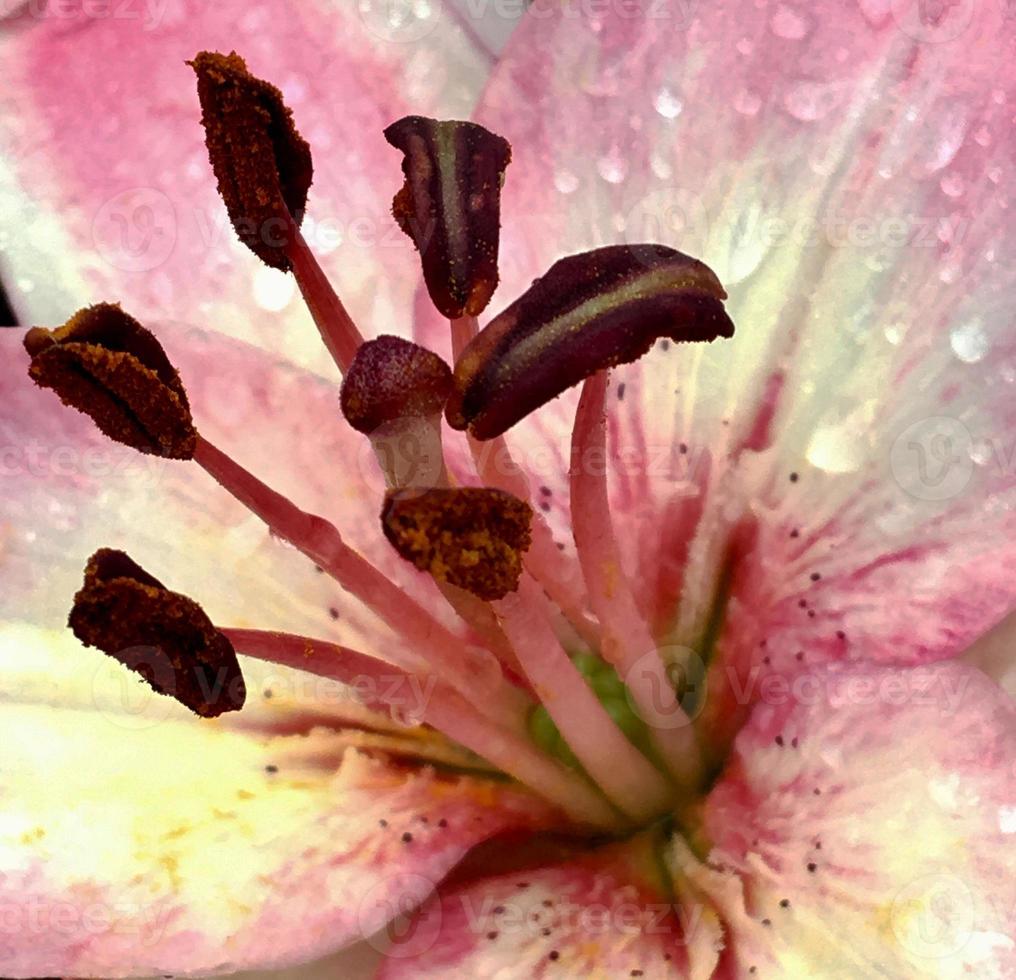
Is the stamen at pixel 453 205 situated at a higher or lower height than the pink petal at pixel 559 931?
higher

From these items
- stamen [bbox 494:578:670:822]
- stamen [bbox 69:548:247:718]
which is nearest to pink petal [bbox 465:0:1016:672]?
stamen [bbox 494:578:670:822]

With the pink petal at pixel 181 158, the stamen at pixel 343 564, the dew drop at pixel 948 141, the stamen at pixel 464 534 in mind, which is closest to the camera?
the stamen at pixel 464 534

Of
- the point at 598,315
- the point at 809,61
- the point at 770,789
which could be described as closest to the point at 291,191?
the point at 598,315

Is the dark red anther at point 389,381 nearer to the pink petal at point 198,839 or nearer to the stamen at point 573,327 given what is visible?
the stamen at point 573,327

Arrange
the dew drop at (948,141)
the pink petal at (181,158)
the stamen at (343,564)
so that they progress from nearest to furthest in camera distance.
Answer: the stamen at (343,564), the dew drop at (948,141), the pink petal at (181,158)

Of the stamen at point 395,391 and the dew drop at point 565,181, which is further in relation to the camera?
the dew drop at point 565,181

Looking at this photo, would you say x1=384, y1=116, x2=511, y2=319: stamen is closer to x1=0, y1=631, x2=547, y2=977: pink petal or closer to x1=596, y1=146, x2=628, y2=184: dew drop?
x1=596, y1=146, x2=628, y2=184: dew drop

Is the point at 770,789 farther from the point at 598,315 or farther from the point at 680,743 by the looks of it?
the point at 598,315

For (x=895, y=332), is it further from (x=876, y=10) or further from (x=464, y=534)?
(x=464, y=534)

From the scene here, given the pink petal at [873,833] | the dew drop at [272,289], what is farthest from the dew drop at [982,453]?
the dew drop at [272,289]
